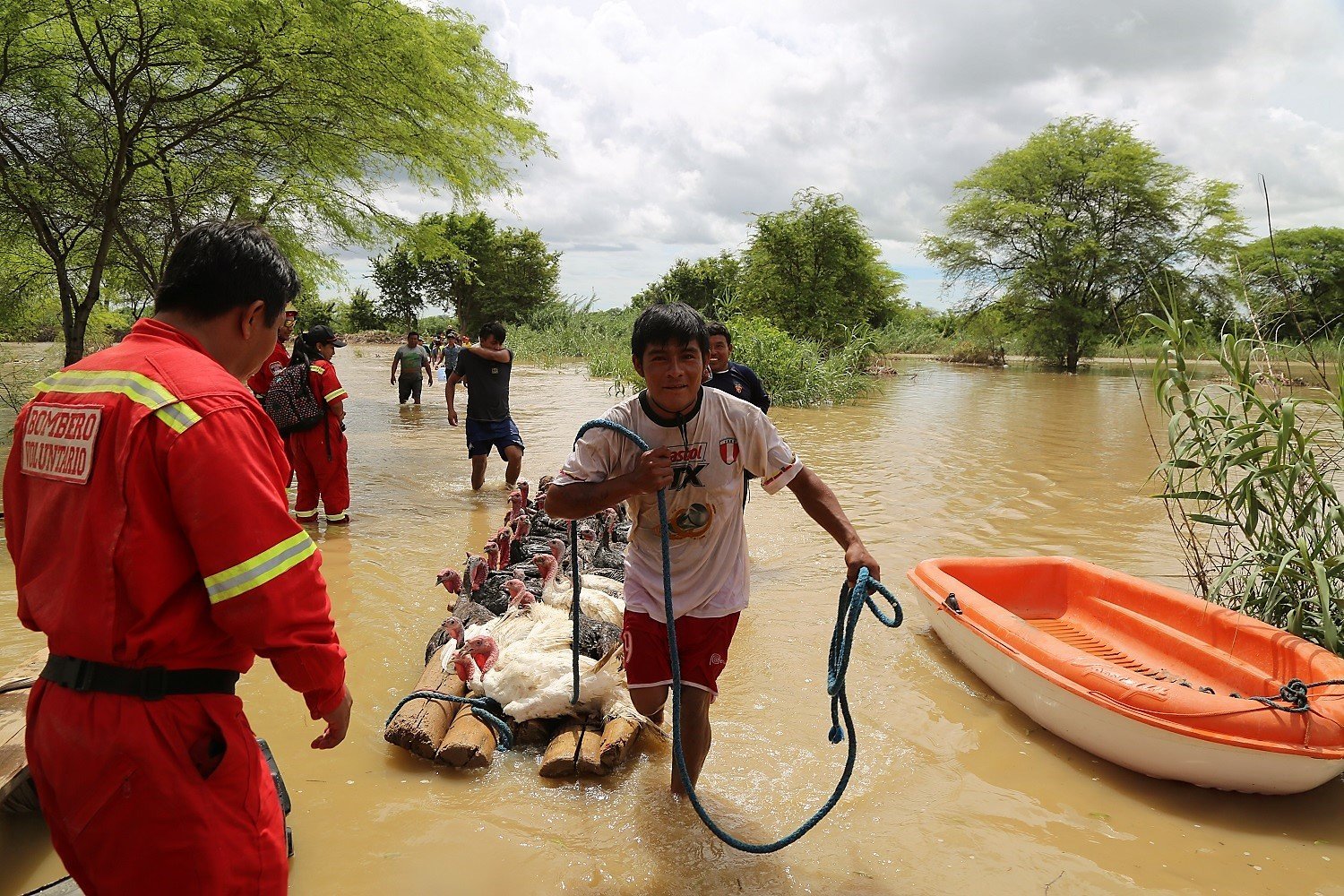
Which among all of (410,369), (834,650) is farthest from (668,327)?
(410,369)

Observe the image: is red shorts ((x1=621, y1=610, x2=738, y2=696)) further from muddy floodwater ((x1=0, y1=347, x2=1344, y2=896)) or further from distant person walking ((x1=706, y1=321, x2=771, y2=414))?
distant person walking ((x1=706, y1=321, x2=771, y2=414))

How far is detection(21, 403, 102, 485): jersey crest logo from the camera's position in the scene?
1540 mm

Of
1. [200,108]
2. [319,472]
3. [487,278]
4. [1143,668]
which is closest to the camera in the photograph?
[1143,668]

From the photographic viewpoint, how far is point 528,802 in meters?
3.30

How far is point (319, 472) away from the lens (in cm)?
691

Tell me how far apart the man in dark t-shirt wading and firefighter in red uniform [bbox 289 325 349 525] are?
4.47 ft

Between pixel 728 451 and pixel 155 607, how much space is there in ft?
5.85

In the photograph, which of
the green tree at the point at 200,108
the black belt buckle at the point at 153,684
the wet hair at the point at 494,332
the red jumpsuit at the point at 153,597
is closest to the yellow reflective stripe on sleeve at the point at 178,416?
the red jumpsuit at the point at 153,597

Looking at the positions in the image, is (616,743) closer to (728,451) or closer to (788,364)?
(728,451)

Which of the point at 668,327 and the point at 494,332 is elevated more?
the point at 494,332

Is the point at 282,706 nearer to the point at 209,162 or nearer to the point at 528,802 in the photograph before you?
the point at 528,802

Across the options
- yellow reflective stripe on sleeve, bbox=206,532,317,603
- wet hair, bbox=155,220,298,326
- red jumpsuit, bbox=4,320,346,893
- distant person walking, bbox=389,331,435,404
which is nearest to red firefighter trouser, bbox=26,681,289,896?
red jumpsuit, bbox=4,320,346,893

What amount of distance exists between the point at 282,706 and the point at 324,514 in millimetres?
3822

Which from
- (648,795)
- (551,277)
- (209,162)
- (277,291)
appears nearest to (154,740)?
(277,291)
